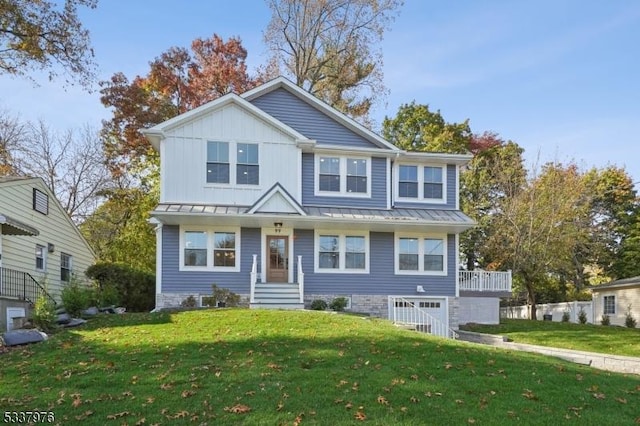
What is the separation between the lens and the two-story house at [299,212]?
15875 mm

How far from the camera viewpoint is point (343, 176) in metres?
17.5

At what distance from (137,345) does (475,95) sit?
19.2 metres

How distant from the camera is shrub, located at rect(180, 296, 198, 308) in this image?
50.6ft

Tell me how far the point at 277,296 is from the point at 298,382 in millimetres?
8750

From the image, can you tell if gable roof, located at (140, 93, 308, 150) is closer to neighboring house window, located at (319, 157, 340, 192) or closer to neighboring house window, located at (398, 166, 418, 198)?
neighboring house window, located at (319, 157, 340, 192)

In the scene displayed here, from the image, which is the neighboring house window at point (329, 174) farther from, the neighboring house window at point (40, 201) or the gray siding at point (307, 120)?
the neighboring house window at point (40, 201)

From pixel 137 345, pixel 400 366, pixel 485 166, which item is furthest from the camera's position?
pixel 485 166

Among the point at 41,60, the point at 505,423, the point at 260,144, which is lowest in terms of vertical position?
the point at 505,423

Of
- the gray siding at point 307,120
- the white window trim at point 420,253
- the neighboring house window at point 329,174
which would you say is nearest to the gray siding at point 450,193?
the white window trim at point 420,253

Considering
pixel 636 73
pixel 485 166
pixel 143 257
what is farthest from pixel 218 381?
pixel 485 166

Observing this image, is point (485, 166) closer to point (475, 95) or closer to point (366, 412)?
point (475, 95)

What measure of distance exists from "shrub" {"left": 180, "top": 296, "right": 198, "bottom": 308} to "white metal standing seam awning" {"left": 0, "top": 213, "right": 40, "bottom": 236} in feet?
15.1

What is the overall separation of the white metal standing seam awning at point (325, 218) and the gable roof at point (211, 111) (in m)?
2.32

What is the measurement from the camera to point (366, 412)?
19.3 ft
